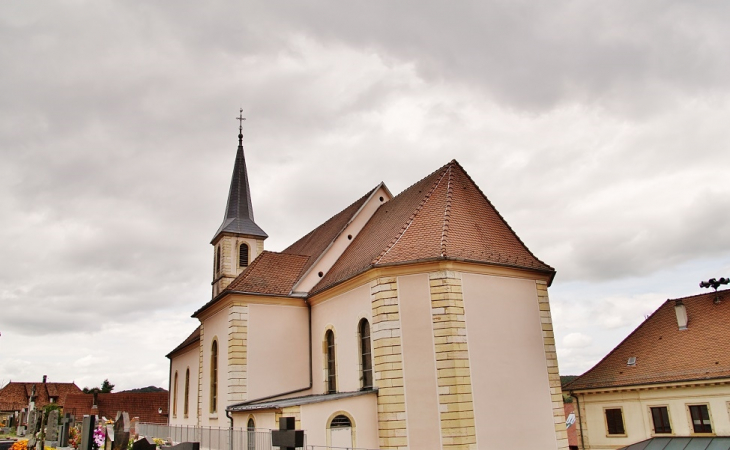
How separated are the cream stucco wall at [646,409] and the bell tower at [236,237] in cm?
2048

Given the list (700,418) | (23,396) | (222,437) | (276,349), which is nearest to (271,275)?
(276,349)

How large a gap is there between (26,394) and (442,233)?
6911cm

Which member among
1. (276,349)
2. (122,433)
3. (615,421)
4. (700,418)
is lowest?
(615,421)

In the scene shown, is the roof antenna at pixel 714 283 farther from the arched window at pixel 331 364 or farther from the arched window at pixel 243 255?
the arched window at pixel 243 255

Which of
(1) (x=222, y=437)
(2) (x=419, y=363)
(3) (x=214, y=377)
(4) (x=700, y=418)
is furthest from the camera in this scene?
(3) (x=214, y=377)

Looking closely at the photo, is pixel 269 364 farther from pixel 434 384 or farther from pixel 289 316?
pixel 434 384

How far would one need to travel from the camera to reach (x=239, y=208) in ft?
120

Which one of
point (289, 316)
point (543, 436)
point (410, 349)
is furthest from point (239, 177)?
point (543, 436)

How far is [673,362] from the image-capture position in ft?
73.3

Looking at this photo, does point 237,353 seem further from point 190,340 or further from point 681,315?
point 681,315

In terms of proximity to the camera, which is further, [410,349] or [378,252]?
[378,252]

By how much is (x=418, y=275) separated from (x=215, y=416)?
1021 cm

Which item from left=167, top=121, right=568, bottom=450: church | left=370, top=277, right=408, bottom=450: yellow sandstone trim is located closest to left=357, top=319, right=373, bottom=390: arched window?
left=167, top=121, right=568, bottom=450: church

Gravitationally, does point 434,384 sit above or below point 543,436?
above
